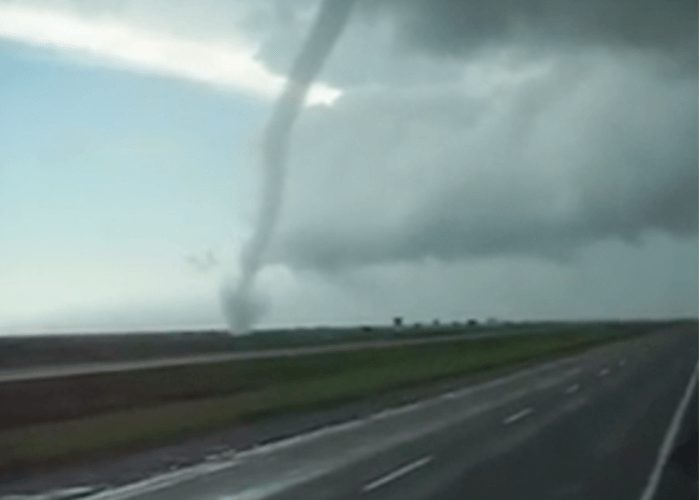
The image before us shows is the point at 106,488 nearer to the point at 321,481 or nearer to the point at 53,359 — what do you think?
the point at 321,481

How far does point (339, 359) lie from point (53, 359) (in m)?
11.1

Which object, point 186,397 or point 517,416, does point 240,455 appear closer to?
point 517,416

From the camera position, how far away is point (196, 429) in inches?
1029

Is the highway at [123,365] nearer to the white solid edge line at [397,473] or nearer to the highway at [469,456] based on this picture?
the highway at [469,456]

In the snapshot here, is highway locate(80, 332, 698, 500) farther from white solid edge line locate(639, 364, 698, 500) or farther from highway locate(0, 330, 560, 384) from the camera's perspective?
highway locate(0, 330, 560, 384)

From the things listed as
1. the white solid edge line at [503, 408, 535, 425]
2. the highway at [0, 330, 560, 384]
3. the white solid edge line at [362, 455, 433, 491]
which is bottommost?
the white solid edge line at [362, 455, 433, 491]

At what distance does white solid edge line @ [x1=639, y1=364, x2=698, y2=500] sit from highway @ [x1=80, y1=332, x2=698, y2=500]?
22mm

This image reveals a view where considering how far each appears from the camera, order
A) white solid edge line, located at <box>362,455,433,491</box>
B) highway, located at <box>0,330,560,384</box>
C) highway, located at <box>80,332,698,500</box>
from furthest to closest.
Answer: highway, located at <box>0,330,560,384</box> → white solid edge line, located at <box>362,455,433,491</box> → highway, located at <box>80,332,698,500</box>

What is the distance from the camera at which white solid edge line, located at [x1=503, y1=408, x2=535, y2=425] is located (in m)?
25.6

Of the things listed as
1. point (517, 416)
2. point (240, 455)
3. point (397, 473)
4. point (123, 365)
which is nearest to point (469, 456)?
point (397, 473)

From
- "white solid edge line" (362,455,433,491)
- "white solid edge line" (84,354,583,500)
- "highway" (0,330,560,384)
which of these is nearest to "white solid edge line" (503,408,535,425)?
"white solid edge line" (84,354,583,500)

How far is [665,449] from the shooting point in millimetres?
18922

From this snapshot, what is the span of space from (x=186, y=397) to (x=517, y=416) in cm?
1106

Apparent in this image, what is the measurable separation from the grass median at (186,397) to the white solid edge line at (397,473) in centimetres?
547
